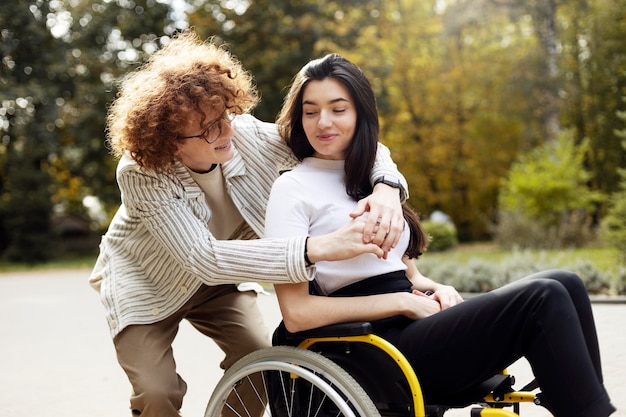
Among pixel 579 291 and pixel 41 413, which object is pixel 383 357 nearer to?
pixel 579 291

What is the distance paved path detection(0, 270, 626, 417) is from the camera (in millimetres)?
4495

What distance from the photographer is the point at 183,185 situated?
2.60m

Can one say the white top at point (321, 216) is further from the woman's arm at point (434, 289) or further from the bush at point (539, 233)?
the bush at point (539, 233)

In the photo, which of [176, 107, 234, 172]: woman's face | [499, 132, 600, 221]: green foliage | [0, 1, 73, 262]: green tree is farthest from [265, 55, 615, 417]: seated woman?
[0, 1, 73, 262]: green tree

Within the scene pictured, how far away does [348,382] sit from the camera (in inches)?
85.2

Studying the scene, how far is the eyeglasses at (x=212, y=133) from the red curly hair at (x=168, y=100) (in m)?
0.02

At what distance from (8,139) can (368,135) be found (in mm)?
21769

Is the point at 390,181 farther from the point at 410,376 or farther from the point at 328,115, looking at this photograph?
the point at 410,376

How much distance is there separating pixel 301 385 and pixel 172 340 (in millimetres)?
667

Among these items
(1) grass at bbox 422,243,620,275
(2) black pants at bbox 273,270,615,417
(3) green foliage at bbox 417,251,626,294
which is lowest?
(1) grass at bbox 422,243,620,275

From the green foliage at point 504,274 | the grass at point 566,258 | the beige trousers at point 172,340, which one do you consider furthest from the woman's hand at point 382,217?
the grass at point 566,258

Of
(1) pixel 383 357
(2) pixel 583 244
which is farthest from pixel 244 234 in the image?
(2) pixel 583 244

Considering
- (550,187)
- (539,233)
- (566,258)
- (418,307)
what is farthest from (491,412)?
(550,187)

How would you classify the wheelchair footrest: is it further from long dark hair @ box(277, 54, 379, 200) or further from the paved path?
the paved path
